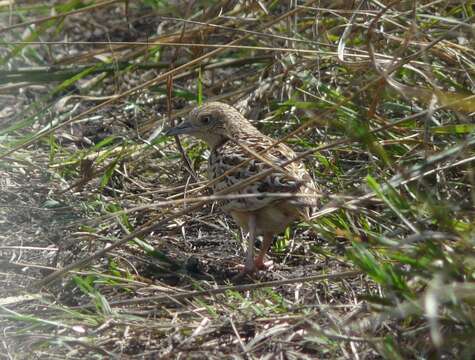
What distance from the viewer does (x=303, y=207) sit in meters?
5.28

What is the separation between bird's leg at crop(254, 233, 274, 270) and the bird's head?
0.97 m

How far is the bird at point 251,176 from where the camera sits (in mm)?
5234

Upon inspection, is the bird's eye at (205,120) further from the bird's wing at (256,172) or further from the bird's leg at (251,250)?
the bird's leg at (251,250)

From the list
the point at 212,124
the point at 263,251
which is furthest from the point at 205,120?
the point at 263,251

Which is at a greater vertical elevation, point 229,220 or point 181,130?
point 181,130

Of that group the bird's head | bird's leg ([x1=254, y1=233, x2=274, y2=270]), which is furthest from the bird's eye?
bird's leg ([x1=254, y1=233, x2=274, y2=270])

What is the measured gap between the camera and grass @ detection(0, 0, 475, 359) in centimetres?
420

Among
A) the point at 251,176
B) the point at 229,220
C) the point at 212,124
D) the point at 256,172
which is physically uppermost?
the point at 251,176

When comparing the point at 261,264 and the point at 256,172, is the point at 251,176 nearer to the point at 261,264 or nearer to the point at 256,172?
the point at 256,172

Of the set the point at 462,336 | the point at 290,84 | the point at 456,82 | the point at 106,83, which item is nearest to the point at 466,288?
the point at 462,336

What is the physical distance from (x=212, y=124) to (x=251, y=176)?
1.56 metres

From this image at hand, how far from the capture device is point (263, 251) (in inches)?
222

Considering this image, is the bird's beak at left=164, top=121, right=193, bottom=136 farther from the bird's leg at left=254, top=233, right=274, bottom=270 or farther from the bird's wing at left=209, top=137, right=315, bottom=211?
the bird's leg at left=254, top=233, right=274, bottom=270

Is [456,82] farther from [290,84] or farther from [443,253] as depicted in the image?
[443,253]
